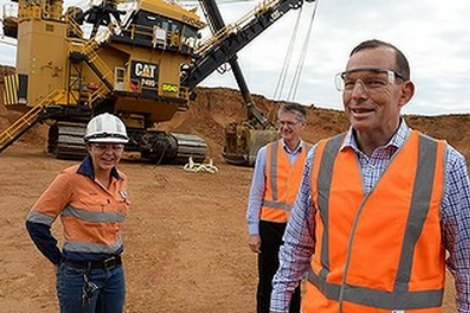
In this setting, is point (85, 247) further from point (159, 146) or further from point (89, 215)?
point (159, 146)

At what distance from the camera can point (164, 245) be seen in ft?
27.4

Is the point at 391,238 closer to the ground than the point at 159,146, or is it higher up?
higher up

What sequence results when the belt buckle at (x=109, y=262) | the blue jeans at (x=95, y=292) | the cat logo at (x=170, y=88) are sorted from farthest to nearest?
1. the cat logo at (x=170, y=88)
2. the belt buckle at (x=109, y=262)
3. the blue jeans at (x=95, y=292)

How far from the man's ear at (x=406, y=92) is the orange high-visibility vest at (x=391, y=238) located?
138 mm

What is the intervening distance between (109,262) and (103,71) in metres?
16.7

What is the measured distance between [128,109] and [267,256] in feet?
53.7

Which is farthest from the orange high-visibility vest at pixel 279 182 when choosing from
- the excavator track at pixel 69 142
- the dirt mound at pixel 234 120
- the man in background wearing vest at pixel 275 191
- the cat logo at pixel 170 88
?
the dirt mound at pixel 234 120

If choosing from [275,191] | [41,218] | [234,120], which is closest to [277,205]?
[275,191]

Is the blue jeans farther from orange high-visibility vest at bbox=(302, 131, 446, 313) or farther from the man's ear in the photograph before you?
the man's ear

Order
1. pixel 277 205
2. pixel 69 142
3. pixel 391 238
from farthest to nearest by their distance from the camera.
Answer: pixel 69 142 → pixel 277 205 → pixel 391 238

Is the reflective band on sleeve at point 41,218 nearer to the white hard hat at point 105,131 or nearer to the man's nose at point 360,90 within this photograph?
the white hard hat at point 105,131

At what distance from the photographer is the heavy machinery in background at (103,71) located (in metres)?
18.7

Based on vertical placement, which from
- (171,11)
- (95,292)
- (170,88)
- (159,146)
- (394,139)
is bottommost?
(159,146)

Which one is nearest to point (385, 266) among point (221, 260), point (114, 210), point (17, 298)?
point (114, 210)
